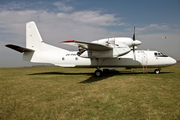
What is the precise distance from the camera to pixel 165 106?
188 inches

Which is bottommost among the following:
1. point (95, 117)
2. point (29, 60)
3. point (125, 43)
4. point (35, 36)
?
point (95, 117)

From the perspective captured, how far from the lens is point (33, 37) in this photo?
16266 mm

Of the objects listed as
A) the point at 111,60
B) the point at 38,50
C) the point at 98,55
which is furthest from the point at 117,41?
the point at 38,50

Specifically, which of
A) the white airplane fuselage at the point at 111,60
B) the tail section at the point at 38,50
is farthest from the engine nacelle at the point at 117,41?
the tail section at the point at 38,50

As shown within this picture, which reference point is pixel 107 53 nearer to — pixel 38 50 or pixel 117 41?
pixel 117 41

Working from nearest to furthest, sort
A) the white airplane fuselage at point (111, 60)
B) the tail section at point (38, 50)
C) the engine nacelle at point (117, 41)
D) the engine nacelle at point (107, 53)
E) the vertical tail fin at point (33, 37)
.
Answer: the engine nacelle at point (107, 53), the engine nacelle at point (117, 41), the white airplane fuselage at point (111, 60), the tail section at point (38, 50), the vertical tail fin at point (33, 37)

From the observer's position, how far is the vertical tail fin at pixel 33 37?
53.1 feet

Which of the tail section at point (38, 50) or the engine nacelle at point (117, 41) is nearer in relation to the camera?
the engine nacelle at point (117, 41)

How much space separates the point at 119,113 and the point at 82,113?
3.93 feet

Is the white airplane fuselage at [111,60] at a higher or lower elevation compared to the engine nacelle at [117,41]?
lower

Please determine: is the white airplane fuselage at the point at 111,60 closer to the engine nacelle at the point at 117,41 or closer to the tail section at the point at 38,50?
the tail section at the point at 38,50

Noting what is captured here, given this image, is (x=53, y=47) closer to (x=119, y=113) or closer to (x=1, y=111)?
(x=1, y=111)

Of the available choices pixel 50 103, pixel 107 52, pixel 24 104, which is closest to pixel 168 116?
pixel 50 103

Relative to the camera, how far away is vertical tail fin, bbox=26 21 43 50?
53.1 ft
